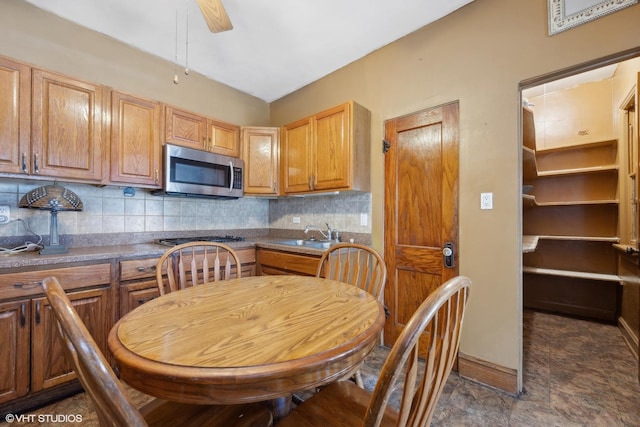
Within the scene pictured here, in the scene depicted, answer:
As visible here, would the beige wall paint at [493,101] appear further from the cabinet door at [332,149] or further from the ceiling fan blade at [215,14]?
the ceiling fan blade at [215,14]

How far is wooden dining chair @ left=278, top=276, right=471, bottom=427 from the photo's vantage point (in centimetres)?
51

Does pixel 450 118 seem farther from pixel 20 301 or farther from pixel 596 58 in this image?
pixel 20 301

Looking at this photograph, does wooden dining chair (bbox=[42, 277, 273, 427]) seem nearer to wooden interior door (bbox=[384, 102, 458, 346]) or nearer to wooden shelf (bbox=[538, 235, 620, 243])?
wooden interior door (bbox=[384, 102, 458, 346])

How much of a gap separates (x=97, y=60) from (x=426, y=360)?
3067 mm

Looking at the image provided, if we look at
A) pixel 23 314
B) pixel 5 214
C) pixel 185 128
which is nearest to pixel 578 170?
pixel 185 128

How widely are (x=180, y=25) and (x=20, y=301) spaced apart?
2135 millimetres

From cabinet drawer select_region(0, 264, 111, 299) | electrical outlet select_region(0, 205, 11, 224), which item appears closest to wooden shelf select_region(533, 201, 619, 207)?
cabinet drawer select_region(0, 264, 111, 299)

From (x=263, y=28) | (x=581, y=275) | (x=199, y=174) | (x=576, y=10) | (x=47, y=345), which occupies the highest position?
(x=263, y=28)

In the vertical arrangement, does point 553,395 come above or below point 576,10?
below

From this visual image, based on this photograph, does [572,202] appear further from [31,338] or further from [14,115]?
[14,115]

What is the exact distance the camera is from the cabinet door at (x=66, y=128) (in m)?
1.78

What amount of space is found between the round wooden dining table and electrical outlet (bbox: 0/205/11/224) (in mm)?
1665

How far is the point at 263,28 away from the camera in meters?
2.18

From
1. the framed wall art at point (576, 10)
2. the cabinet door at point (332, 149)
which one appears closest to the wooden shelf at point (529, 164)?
the framed wall art at point (576, 10)
